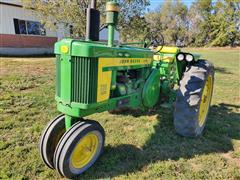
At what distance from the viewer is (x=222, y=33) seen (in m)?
41.0

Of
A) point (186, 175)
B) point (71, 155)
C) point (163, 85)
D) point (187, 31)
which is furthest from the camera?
point (187, 31)

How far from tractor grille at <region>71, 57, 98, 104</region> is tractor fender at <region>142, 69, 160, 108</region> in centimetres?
118

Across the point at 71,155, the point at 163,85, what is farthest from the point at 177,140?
the point at 71,155

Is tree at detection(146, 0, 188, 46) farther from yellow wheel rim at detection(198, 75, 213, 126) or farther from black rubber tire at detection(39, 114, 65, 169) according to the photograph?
black rubber tire at detection(39, 114, 65, 169)

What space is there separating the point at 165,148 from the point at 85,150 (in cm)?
127

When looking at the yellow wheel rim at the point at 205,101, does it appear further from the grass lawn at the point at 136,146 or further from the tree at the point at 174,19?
the tree at the point at 174,19

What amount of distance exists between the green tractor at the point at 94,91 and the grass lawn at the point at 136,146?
0.24 meters

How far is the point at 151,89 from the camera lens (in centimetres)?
371

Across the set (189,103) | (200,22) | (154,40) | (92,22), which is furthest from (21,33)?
(200,22)

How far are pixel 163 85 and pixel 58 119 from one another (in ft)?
6.85

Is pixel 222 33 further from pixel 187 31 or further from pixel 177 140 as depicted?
pixel 177 140

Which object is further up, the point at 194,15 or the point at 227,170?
the point at 194,15

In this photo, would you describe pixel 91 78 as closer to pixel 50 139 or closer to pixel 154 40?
pixel 50 139

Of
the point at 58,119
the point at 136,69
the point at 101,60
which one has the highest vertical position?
the point at 101,60
